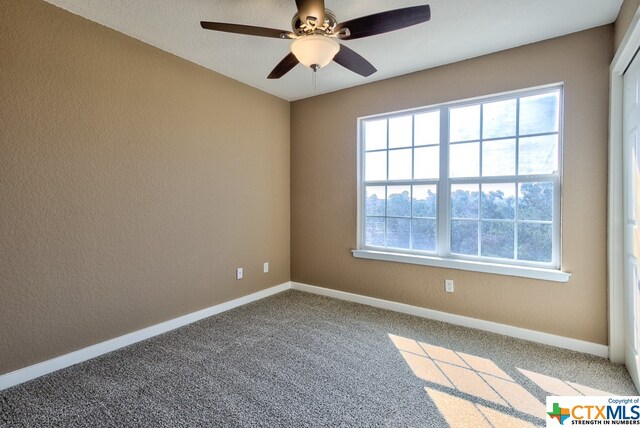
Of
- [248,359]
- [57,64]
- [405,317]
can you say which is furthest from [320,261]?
[57,64]

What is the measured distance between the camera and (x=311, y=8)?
157 cm

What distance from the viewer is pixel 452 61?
2.84m

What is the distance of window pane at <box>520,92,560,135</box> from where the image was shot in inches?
98.4

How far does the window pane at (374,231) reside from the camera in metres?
3.45

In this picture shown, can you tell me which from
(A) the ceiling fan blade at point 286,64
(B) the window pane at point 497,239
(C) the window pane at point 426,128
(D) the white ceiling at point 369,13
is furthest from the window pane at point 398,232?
(A) the ceiling fan blade at point 286,64

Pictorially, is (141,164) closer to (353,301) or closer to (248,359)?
(248,359)

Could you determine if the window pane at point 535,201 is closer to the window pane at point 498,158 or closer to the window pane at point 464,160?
the window pane at point 498,158

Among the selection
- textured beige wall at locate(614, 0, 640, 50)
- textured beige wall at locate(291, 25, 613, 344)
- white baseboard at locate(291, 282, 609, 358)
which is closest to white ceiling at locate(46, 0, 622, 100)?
textured beige wall at locate(614, 0, 640, 50)

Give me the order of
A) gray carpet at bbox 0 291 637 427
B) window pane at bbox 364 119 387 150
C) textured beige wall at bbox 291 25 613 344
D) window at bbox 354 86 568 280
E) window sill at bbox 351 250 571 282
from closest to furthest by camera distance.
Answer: gray carpet at bbox 0 291 637 427, textured beige wall at bbox 291 25 613 344, window sill at bbox 351 250 571 282, window at bbox 354 86 568 280, window pane at bbox 364 119 387 150

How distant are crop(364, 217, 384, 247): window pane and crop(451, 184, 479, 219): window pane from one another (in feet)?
2.59

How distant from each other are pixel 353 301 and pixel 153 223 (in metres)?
2.28

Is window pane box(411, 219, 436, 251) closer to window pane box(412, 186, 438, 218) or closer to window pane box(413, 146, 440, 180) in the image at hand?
window pane box(412, 186, 438, 218)

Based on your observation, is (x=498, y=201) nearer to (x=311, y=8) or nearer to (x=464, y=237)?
(x=464, y=237)

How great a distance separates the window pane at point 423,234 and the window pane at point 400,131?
0.86 m
